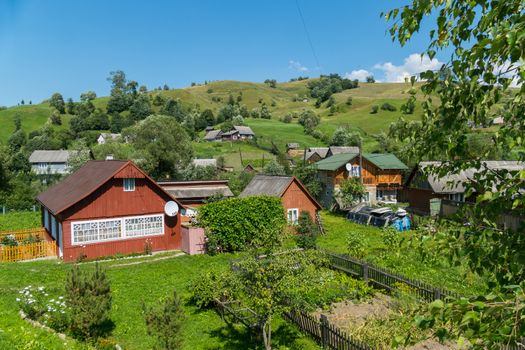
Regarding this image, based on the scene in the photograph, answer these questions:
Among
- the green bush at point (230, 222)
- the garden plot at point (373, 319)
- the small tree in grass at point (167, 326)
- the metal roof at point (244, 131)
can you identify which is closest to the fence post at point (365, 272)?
the garden plot at point (373, 319)

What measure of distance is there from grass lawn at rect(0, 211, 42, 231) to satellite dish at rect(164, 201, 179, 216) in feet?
56.0

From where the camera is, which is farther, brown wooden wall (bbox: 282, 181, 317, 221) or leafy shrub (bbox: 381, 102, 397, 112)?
leafy shrub (bbox: 381, 102, 397, 112)

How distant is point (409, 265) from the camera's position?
67.2ft

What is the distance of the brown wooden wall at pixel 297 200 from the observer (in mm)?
30781

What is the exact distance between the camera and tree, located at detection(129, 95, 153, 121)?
127338 millimetres

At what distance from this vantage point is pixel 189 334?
1322cm

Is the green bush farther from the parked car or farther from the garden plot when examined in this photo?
the parked car

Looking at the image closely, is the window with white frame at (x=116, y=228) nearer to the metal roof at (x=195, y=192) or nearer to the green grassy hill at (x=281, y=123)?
the metal roof at (x=195, y=192)

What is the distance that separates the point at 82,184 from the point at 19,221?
54.3 ft

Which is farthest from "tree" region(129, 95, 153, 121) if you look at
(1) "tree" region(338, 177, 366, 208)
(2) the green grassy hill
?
(1) "tree" region(338, 177, 366, 208)

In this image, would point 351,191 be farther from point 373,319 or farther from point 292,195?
point 373,319

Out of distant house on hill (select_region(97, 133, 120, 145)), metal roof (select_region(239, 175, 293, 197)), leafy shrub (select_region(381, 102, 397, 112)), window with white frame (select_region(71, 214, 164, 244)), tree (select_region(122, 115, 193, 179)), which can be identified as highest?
leafy shrub (select_region(381, 102, 397, 112))

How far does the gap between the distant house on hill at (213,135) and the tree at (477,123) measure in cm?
10393

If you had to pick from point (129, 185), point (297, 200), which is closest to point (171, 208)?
point (129, 185)
